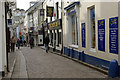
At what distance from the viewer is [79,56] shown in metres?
12.9

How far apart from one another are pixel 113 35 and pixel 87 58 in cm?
343

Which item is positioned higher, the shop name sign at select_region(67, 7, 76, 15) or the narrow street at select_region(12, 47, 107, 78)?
the shop name sign at select_region(67, 7, 76, 15)

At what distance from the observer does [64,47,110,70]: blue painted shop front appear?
924 cm

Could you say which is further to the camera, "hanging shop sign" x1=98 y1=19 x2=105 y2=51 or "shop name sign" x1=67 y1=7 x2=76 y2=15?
"shop name sign" x1=67 y1=7 x2=76 y2=15

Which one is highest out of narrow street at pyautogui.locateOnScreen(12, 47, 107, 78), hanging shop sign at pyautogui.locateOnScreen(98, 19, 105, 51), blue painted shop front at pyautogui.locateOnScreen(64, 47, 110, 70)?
hanging shop sign at pyautogui.locateOnScreen(98, 19, 105, 51)

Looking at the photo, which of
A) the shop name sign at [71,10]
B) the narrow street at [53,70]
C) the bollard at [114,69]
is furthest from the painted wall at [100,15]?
the shop name sign at [71,10]

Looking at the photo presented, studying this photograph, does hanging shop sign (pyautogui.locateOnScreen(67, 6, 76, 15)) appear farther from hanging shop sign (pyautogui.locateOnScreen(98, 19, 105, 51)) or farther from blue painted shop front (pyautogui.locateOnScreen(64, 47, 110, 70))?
hanging shop sign (pyautogui.locateOnScreen(98, 19, 105, 51))

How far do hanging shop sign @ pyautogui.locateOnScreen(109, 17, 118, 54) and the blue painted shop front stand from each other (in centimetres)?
80

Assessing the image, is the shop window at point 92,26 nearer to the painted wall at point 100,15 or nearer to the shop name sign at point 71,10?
the painted wall at point 100,15

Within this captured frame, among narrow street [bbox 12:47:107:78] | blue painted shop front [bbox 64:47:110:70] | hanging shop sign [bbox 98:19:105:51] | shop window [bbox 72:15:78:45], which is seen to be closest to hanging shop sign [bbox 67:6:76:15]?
shop window [bbox 72:15:78:45]

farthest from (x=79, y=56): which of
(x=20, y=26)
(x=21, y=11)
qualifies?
(x=21, y=11)

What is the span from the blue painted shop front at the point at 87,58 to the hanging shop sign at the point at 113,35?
80 cm

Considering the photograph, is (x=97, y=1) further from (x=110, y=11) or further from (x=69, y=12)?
(x=69, y=12)

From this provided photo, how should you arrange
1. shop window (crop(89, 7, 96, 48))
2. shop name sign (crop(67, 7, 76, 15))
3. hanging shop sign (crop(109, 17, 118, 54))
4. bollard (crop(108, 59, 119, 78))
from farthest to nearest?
shop name sign (crop(67, 7, 76, 15))
shop window (crop(89, 7, 96, 48))
hanging shop sign (crop(109, 17, 118, 54))
bollard (crop(108, 59, 119, 78))
